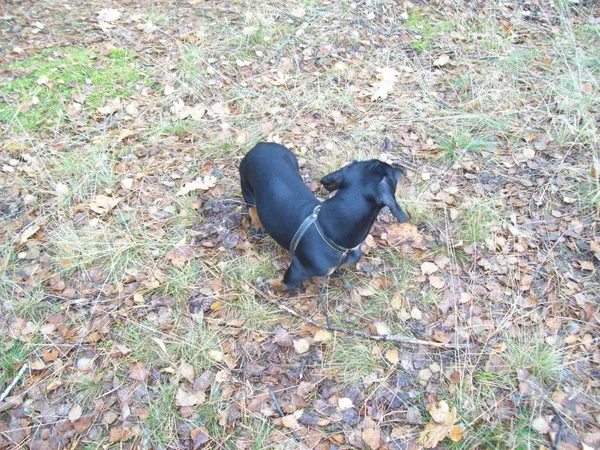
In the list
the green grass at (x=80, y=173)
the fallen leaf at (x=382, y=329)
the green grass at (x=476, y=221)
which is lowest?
the fallen leaf at (x=382, y=329)

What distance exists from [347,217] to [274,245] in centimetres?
89

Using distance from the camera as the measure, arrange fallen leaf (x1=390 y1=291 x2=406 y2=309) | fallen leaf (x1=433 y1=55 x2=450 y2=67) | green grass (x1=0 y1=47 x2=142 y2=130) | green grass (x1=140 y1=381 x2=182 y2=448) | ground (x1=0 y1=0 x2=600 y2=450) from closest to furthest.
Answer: green grass (x1=140 y1=381 x2=182 y2=448), ground (x1=0 y1=0 x2=600 y2=450), fallen leaf (x1=390 y1=291 x2=406 y2=309), green grass (x1=0 y1=47 x2=142 y2=130), fallen leaf (x1=433 y1=55 x2=450 y2=67)

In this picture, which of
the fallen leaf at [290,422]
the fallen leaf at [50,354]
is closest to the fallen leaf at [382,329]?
the fallen leaf at [290,422]

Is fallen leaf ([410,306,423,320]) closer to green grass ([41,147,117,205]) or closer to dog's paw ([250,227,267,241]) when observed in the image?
dog's paw ([250,227,267,241])

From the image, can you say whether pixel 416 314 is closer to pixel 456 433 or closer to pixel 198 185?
pixel 456 433

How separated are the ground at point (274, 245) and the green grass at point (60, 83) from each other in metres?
0.03

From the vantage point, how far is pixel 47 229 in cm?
349

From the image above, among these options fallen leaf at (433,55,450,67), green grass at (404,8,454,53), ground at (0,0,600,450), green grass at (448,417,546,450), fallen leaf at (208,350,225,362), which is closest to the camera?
green grass at (448,417,546,450)

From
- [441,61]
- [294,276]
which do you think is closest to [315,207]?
[294,276]

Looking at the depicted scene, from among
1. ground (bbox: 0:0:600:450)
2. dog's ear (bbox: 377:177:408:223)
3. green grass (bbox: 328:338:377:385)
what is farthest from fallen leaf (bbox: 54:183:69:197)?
dog's ear (bbox: 377:177:408:223)

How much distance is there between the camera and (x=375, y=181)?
270cm

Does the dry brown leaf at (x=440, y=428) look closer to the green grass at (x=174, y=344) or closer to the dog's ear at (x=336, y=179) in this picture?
the green grass at (x=174, y=344)

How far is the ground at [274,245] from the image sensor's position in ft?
8.83

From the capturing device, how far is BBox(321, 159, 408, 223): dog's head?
2613mm
